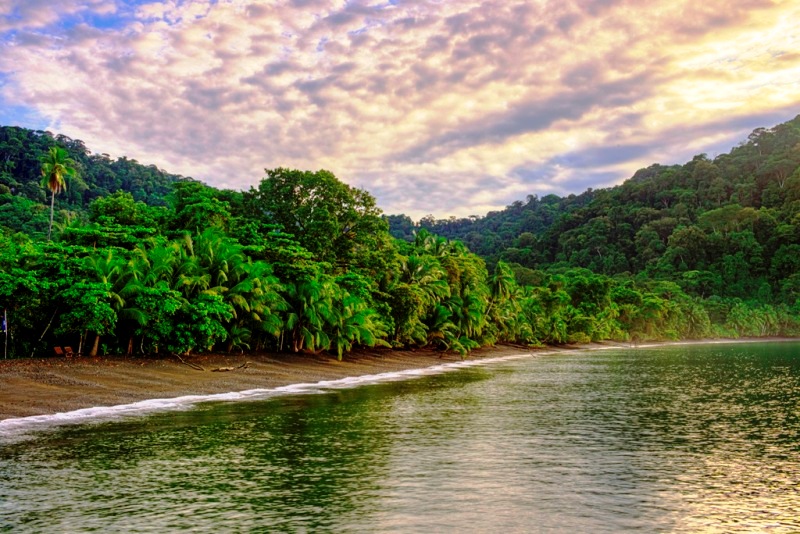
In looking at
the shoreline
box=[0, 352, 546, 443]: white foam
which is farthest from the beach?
box=[0, 352, 546, 443]: white foam

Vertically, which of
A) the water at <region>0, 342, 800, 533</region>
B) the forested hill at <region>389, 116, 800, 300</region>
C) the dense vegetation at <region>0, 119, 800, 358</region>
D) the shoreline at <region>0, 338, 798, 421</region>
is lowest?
the water at <region>0, 342, 800, 533</region>

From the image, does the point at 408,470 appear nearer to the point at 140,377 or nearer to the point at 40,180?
the point at 140,377

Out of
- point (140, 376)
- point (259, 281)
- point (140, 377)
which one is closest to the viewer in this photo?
point (140, 377)

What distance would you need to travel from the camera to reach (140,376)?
103 ft

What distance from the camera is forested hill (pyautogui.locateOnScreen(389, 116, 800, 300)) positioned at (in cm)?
15475

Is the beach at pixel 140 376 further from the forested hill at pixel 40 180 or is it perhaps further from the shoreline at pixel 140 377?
the forested hill at pixel 40 180

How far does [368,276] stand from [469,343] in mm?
18495

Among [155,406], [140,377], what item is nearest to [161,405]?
[155,406]

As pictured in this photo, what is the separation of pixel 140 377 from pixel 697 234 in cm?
15565

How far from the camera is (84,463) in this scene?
15.2 m

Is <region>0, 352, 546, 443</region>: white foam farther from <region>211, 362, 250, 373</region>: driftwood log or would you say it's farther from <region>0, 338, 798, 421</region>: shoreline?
<region>211, 362, 250, 373</region>: driftwood log

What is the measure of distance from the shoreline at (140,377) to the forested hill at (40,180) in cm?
5502

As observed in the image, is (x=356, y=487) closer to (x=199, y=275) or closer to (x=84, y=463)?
(x=84, y=463)

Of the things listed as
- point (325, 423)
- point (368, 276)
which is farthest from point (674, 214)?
point (325, 423)
